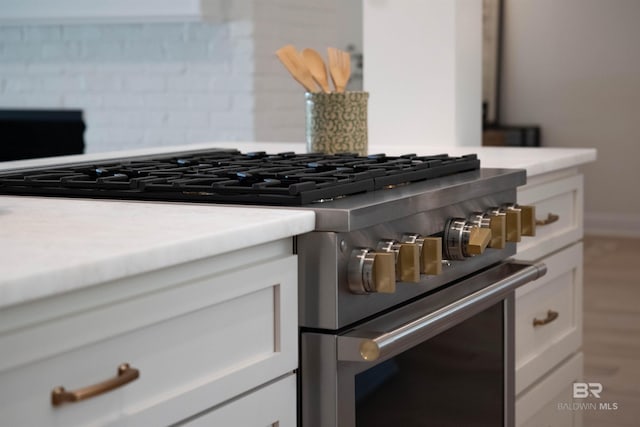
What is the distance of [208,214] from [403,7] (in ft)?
6.30

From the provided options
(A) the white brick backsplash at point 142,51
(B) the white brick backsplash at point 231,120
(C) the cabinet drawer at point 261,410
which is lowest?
(C) the cabinet drawer at point 261,410

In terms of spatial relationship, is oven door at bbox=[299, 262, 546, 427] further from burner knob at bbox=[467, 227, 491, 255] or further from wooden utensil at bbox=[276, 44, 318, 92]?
wooden utensil at bbox=[276, 44, 318, 92]

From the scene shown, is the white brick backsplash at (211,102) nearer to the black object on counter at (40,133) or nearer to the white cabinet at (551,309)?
the black object on counter at (40,133)

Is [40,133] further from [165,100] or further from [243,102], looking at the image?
[243,102]

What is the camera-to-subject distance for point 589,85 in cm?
753

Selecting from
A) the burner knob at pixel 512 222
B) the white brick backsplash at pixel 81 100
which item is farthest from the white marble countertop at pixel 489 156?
the white brick backsplash at pixel 81 100

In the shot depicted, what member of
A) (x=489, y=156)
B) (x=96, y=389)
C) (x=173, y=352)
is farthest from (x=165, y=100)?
(x=96, y=389)

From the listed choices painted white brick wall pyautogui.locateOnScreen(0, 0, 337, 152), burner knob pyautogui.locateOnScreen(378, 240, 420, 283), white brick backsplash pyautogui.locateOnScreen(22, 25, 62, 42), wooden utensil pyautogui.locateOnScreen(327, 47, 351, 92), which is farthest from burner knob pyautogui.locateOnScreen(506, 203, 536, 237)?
Answer: white brick backsplash pyautogui.locateOnScreen(22, 25, 62, 42)

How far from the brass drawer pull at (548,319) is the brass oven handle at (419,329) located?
51 centimetres

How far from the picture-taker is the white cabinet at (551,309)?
2.37 m

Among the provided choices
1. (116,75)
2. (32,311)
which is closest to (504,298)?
(32,311)

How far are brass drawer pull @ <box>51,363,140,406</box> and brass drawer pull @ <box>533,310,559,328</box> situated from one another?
4.94 ft

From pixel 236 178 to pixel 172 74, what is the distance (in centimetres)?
329

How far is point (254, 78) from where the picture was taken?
4.74 meters
